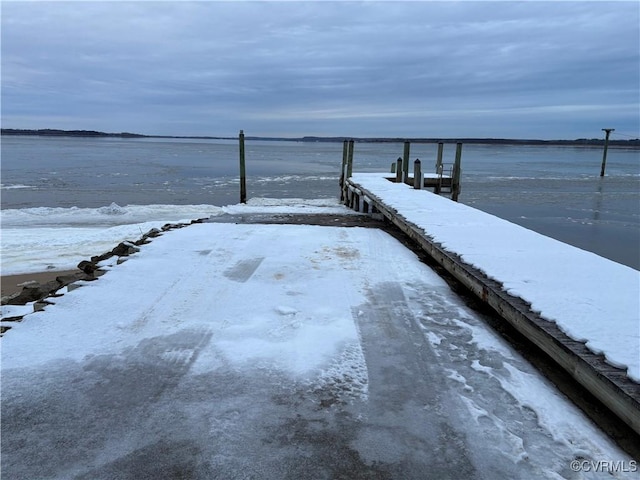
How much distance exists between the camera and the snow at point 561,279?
338cm

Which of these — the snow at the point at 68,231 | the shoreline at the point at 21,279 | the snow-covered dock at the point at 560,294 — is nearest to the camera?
the snow-covered dock at the point at 560,294

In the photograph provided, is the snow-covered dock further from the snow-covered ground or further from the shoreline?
the shoreline

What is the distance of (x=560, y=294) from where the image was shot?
420cm

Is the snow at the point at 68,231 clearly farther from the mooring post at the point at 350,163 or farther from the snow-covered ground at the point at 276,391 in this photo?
the snow-covered ground at the point at 276,391

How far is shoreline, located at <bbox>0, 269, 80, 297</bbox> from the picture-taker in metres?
6.90

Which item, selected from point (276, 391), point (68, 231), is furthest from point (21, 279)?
A: point (276, 391)

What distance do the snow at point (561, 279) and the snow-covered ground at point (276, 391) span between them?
0.48 meters

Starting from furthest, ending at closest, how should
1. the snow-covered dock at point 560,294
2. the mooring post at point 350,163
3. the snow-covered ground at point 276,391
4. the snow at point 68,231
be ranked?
1. the mooring post at point 350,163
2. the snow at point 68,231
3. the snow-covered dock at point 560,294
4. the snow-covered ground at point 276,391

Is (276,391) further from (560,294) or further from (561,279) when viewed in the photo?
(561,279)

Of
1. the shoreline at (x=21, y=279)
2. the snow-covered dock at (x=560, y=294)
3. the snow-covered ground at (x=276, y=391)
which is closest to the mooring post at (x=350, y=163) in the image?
the snow-covered dock at (x=560, y=294)

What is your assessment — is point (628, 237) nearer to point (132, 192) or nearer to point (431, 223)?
point (431, 223)

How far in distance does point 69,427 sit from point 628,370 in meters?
3.46

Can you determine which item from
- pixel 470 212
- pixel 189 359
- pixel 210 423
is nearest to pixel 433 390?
pixel 210 423

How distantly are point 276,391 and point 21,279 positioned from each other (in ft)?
20.0
